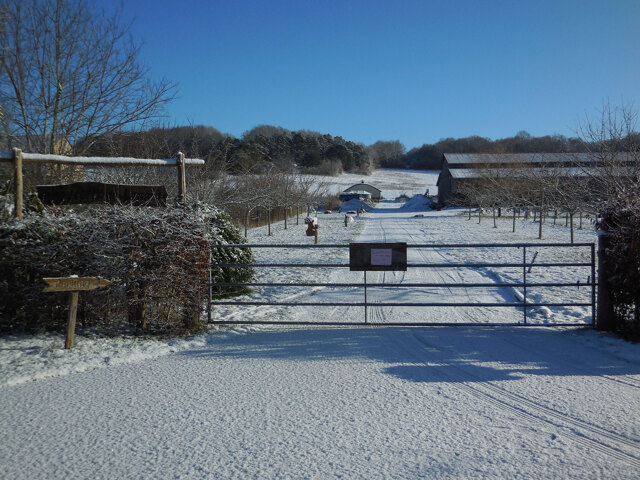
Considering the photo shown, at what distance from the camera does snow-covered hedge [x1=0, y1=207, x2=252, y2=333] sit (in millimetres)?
6906

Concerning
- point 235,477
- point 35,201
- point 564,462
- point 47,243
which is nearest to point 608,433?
point 564,462

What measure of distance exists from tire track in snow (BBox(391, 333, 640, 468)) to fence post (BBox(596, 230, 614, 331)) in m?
2.90

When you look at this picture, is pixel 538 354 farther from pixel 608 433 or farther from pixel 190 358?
pixel 190 358

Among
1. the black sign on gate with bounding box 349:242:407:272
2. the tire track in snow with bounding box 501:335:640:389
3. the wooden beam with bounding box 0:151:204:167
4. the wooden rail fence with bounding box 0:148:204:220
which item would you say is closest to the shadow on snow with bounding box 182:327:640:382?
the tire track in snow with bounding box 501:335:640:389

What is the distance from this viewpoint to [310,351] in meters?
6.65

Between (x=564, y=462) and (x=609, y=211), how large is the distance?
4983 mm

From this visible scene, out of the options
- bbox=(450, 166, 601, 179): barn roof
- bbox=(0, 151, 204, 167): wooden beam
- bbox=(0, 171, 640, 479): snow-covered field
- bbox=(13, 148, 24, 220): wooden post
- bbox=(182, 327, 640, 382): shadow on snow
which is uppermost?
bbox=(450, 166, 601, 179): barn roof

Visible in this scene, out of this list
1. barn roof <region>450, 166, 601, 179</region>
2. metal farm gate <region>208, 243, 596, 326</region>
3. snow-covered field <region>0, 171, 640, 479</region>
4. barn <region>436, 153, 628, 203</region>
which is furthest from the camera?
barn <region>436, 153, 628, 203</region>

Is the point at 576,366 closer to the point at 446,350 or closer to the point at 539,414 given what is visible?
the point at 446,350

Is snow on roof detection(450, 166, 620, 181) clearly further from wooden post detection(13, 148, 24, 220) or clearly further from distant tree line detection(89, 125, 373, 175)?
wooden post detection(13, 148, 24, 220)

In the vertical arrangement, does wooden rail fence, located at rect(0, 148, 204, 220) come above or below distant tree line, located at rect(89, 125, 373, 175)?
below

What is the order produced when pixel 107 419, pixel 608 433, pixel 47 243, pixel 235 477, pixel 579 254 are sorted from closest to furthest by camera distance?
pixel 235 477 < pixel 608 433 < pixel 107 419 < pixel 47 243 < pixel 579 254

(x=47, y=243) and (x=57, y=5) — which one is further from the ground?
(x=57, y=5)

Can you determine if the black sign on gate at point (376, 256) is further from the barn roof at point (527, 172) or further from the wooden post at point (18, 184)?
the barn roof at point (527, 172)
